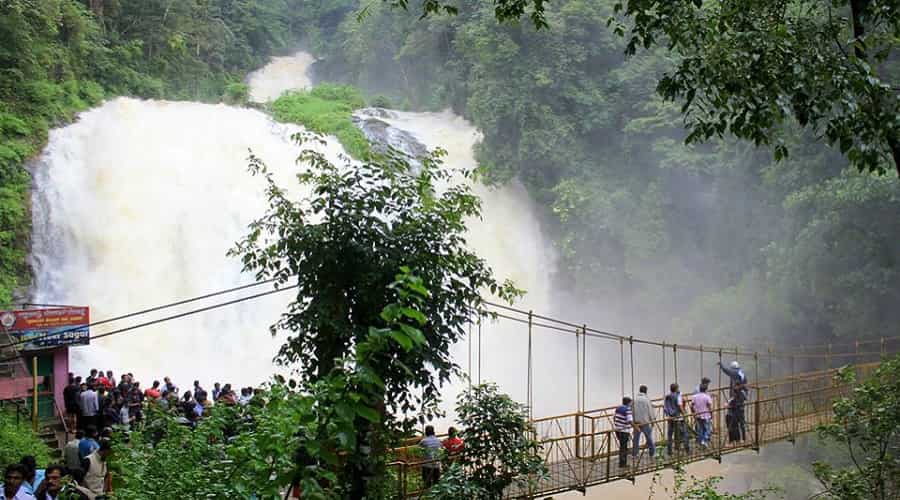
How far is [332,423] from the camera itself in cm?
219

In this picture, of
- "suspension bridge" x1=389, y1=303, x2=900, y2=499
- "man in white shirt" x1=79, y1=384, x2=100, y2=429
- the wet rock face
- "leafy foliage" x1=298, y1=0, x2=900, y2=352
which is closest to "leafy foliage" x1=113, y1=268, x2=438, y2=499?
"suspension bridge" x1=389, y1=303, x2=900, y2=499

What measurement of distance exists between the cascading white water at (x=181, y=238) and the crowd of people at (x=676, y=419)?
6907 mm

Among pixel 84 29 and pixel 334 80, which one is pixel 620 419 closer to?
pixel 84 29

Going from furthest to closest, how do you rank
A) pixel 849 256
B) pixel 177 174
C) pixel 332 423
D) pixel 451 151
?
pixel 451 151, pixel 177 174, pixel 849 256, pixel 332 423

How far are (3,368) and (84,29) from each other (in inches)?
471

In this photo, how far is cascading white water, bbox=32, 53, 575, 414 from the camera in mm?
13930

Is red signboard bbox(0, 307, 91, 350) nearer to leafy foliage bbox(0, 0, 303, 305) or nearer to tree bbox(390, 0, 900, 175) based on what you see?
leafy foliage bbox(0, 0, 303, 305)

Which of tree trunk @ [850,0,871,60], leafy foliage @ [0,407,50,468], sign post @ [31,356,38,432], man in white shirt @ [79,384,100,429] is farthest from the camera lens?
sign post @ [31,356,38,432]

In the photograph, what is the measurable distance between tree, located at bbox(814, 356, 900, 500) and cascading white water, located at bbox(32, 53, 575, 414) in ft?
30.9

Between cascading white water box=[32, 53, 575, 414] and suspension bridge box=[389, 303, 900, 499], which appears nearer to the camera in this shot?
suspension bridge box=[389, 303, 900, 499]

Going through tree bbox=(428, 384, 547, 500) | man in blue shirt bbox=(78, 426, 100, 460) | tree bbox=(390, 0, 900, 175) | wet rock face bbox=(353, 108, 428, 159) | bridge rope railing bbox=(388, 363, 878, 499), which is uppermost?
wet rock face bbox=(353, 108, 428, 159)

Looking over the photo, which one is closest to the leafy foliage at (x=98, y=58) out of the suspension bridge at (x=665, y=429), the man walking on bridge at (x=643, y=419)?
the suspension bridge at (x=665, y=429)

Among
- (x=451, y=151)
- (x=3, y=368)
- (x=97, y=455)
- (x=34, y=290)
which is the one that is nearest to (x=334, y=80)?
(x=451, y=151)

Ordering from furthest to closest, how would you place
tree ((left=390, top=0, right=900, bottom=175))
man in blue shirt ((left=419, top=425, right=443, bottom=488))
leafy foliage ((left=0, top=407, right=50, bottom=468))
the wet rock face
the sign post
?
the wet rock face, the sign post, leafy foliage ((left=0, top=407, right=50, bottom=468)), man in blue shirt ((left=419, top=425, right=443, bottom=488)), tree ((left=390, top=0, right=900, bottom=175))
